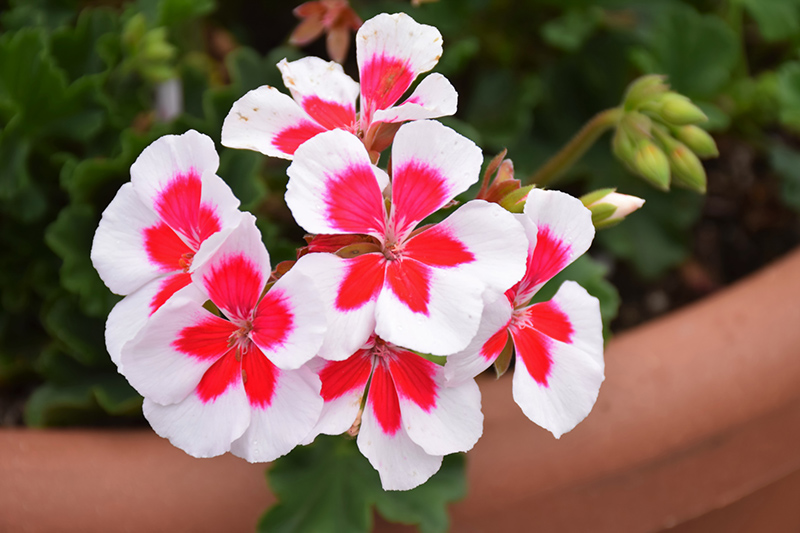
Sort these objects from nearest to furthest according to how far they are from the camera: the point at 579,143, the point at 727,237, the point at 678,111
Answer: the point at 678,111 → the point at 579,143 → the point at 727,237

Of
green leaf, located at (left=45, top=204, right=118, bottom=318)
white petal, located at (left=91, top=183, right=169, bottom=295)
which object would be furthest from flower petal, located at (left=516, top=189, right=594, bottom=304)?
green leaf, located at (left=45, top=204, right=118, bottom=318)

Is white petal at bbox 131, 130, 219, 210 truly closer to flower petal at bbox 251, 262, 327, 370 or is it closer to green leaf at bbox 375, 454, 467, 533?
flower petal at bbox 251, 262, 327, 370

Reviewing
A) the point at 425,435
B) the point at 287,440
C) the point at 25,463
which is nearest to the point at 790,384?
the point at 425,435

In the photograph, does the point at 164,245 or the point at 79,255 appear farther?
the point at 79,255

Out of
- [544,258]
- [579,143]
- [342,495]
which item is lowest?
[342,495]

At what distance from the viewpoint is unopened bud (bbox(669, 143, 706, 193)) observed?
84 cm

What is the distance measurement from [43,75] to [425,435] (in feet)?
2.47

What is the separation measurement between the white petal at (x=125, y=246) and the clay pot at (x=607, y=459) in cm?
33

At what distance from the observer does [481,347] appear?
561 millimetres

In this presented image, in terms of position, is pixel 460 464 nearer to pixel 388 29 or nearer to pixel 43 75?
pixel 388 29

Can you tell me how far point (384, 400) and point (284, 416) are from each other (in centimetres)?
9

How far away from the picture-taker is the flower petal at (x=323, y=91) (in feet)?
2.14

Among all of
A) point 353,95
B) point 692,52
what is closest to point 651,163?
point 353,95

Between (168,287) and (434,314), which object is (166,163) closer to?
(168,287)
